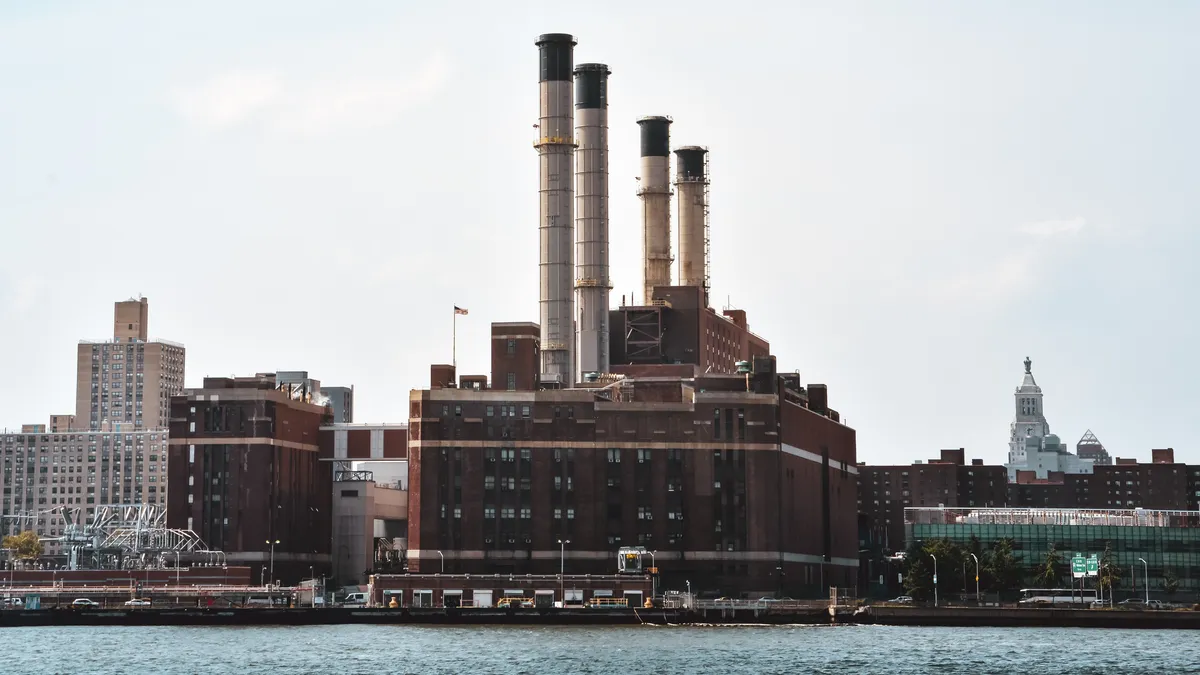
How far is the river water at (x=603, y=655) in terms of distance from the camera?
160 metres

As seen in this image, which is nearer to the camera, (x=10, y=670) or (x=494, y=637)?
(x=10, y=670)

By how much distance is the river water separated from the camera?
527 ft

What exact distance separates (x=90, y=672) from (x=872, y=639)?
7575 cm

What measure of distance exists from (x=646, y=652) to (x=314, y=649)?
29744 millimetres

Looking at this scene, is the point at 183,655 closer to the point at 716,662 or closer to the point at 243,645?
the point at 243,645

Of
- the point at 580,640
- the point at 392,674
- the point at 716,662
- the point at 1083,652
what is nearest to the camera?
the point at 392,674

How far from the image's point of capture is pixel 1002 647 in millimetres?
187125

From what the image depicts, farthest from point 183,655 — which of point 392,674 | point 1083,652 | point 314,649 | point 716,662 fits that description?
point 1083,652

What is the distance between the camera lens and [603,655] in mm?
174375

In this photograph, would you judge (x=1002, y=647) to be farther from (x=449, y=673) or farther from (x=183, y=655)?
(x=183, y=655)

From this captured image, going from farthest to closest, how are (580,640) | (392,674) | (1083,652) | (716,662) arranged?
(580,640) < (1083,652) < (716,662) < (392,674)

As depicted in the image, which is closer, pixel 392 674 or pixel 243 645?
pixel 392 674

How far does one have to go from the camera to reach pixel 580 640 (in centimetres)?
19300

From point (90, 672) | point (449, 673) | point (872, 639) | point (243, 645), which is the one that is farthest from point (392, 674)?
point (872, 639)
